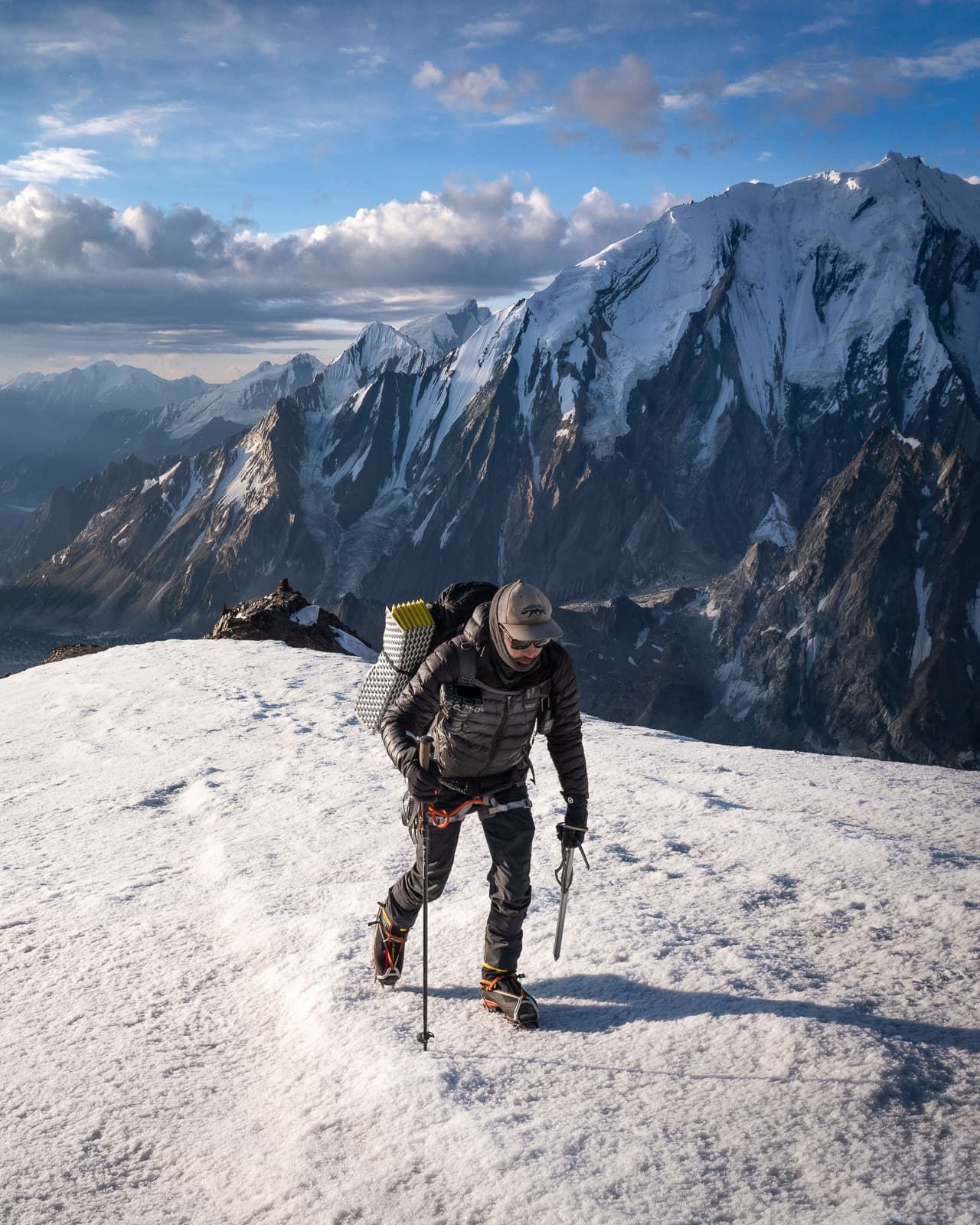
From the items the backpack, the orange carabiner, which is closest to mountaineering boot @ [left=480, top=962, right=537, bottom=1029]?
the orange carabiner

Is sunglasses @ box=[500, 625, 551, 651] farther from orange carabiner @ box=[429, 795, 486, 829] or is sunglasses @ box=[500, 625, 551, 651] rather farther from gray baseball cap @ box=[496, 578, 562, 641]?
orange carabiner @ box=[429, 795, 486, 829]

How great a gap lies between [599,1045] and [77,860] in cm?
689

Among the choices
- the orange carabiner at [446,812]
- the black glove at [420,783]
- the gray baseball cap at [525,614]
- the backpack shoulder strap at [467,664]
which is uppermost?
the gray baseball cap at [525,614]

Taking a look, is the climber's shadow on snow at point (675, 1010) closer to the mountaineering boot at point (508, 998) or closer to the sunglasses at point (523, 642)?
the mountaineering boot at point (508, 998)

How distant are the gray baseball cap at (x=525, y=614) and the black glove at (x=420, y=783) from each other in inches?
47.5

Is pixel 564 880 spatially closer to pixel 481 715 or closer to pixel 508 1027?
pixel 508 1027

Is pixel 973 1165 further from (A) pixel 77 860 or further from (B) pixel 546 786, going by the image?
(A) pixel 77 860

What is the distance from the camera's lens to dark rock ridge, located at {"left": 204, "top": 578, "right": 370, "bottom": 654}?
98.3ft

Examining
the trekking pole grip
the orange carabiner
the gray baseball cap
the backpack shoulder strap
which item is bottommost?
the orange carabiner

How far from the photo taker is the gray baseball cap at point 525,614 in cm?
598

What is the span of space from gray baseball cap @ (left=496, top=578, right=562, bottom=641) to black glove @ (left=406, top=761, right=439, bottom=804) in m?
1.21

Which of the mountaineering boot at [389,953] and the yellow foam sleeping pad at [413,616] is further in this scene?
the mountaineering boot at [389,953]

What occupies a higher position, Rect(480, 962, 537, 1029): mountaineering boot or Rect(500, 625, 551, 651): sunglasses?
Rect(500, 625, 551, 651): sunglasses

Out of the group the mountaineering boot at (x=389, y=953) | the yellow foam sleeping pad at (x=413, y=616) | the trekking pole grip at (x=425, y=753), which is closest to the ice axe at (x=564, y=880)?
the mountaineering boot at (x=389, y=953)
